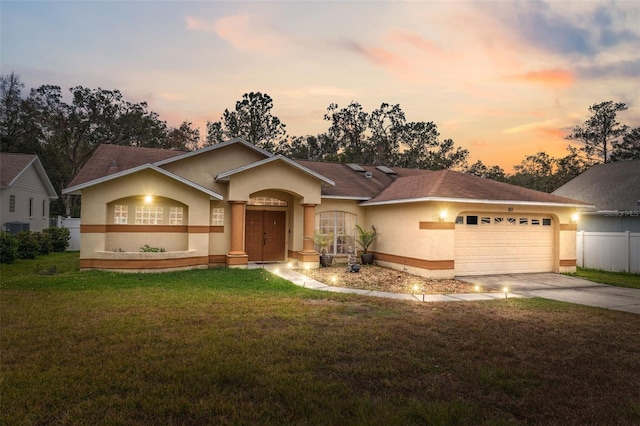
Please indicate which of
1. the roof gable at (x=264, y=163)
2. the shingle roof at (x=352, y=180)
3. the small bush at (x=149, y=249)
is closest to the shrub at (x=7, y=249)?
the small bush at (x=149, y=249)

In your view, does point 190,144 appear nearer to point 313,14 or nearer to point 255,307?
point 313,14

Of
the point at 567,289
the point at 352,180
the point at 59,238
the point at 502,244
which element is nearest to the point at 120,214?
the point at 59,238

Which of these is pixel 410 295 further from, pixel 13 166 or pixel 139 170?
pixel 13 166

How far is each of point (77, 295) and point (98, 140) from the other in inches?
1371

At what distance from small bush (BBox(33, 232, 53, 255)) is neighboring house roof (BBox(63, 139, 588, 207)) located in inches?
222

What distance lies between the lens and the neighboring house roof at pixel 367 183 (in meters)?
13.3

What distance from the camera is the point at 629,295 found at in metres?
10.5

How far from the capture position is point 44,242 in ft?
61.5

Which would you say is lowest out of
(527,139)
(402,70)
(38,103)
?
(527,139)

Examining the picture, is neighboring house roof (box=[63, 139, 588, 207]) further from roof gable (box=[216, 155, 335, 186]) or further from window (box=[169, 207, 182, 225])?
window (box=[169, 207, 182, 225])

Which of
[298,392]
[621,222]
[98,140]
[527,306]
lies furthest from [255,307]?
[98,140]

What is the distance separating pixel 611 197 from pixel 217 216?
67.0ft

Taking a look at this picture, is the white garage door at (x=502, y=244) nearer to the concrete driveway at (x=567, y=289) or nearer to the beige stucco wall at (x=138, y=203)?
the concrete driveway at (x=567, y=289)

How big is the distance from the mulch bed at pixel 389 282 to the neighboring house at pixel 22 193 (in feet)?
A: 62.9
